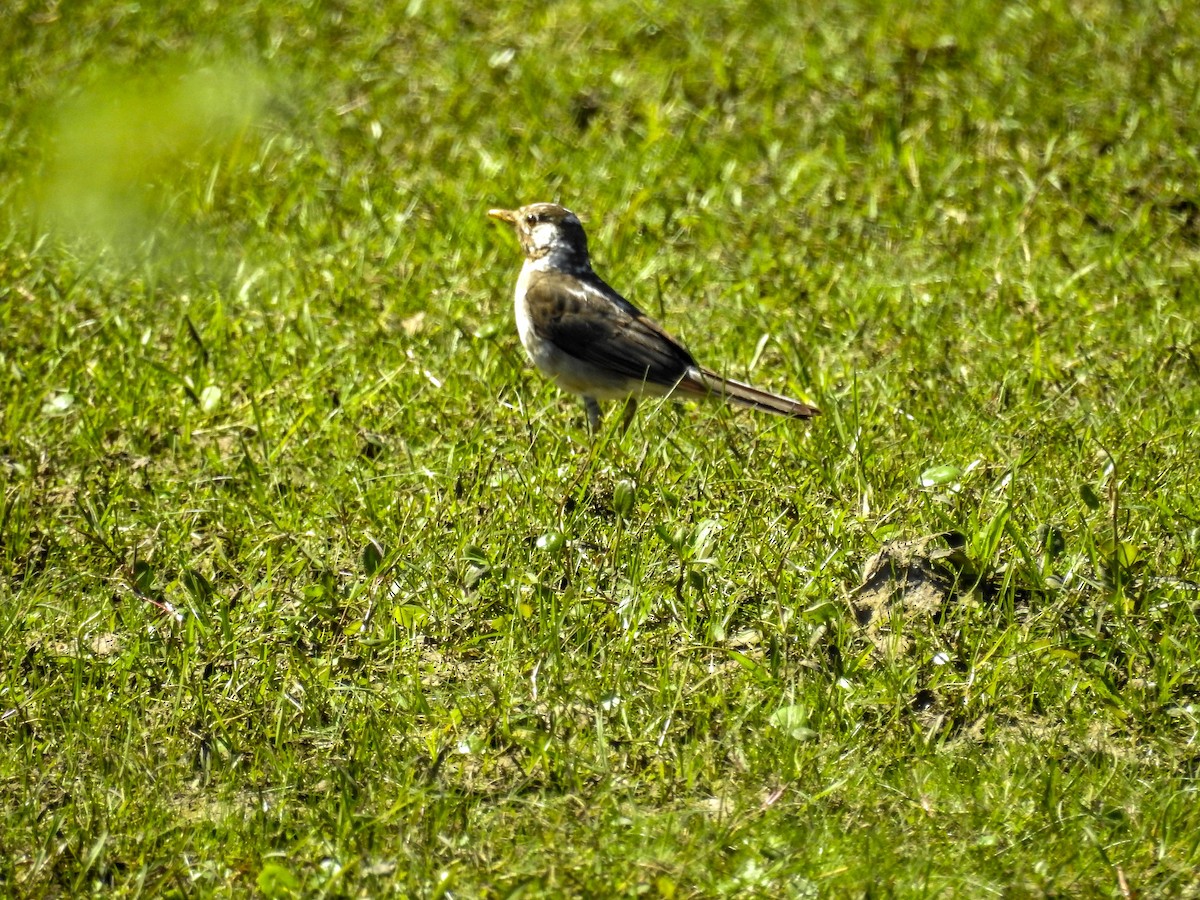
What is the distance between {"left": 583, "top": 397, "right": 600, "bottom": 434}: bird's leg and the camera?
690 cm

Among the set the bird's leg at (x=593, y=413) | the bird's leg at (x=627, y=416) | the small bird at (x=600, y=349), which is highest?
the small bird at (x=600, y=349)

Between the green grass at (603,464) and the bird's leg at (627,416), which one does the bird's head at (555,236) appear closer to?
the green grass at (603,464)

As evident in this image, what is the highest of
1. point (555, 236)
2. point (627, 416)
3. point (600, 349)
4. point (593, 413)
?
point (555, 236)

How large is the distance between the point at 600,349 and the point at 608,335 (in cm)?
12

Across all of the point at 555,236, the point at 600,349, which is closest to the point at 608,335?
the point at 600,349

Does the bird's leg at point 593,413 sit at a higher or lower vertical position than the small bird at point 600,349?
lower

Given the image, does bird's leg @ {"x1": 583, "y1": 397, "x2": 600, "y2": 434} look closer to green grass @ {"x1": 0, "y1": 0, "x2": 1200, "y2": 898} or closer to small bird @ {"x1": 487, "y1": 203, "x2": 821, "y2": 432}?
small bird @ {"x1": 487, "y1": 203, "x2": 821, "y2": 432}

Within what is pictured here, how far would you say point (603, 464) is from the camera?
20.5 ft

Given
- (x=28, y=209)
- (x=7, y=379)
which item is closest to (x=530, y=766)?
(x=7, y=379)

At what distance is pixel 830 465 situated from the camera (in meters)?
6.16

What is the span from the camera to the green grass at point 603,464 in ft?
14.4

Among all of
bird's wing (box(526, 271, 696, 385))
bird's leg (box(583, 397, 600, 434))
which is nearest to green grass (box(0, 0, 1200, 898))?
bird's leg (box(583, 397, 600, 434))

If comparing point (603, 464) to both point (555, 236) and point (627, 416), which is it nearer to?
point (627, 416)

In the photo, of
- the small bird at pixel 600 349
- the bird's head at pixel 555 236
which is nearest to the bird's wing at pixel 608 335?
the small bird at pixel 600 349
